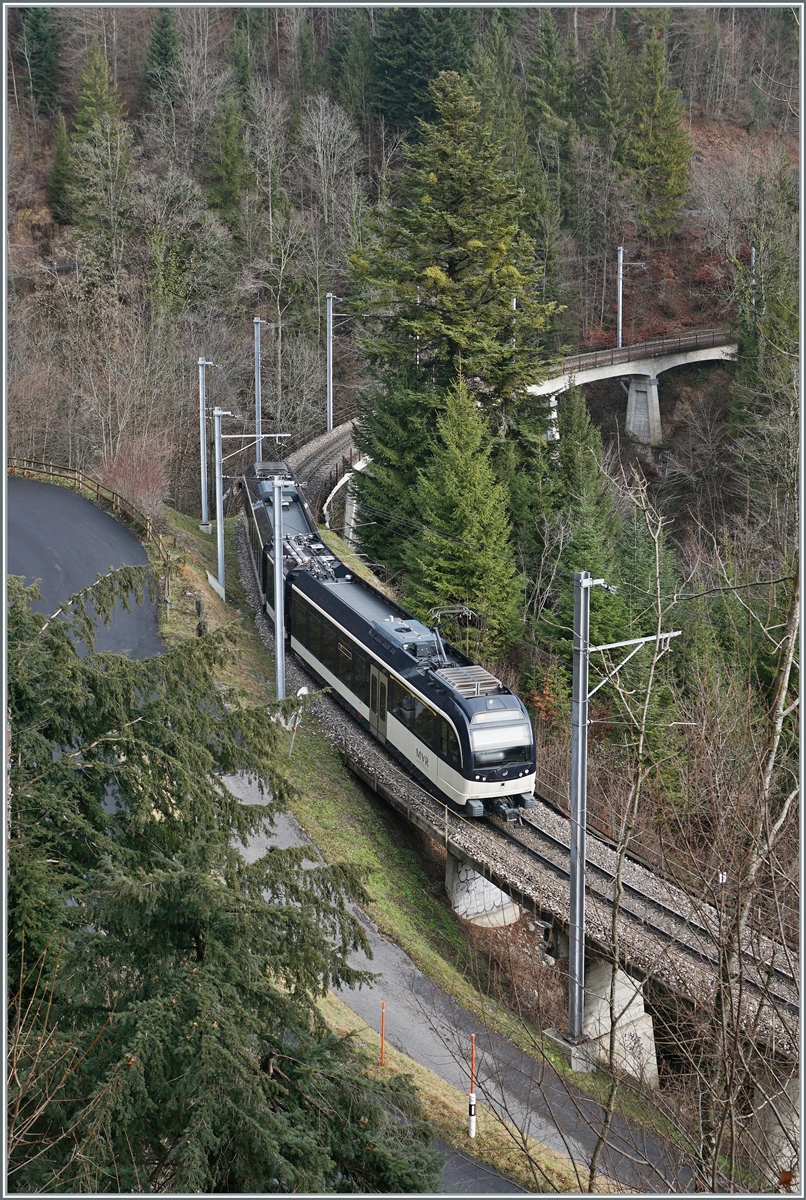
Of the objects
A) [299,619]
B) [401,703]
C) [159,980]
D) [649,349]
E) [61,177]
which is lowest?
[401,703]

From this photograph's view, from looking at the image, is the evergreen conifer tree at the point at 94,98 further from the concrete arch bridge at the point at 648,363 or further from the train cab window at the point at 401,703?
the train cab window at the point at 401,703

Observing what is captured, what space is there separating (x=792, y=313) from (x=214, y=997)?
37.4 m

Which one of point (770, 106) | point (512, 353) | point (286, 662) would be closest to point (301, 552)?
point (286, 662)

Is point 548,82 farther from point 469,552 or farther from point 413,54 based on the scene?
point 469,552

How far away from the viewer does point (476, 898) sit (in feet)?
61.6

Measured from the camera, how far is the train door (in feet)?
65.6

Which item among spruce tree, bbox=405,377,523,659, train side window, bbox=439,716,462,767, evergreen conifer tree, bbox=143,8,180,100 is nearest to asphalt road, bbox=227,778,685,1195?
train side window, bbox=439,716,462,767

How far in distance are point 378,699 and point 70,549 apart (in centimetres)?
1280

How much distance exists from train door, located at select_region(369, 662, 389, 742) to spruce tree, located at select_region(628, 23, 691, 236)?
50.3 metres

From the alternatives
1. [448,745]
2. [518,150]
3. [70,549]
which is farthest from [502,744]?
[518,150]

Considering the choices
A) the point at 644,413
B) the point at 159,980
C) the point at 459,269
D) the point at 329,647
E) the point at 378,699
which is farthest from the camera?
the point at 644,413

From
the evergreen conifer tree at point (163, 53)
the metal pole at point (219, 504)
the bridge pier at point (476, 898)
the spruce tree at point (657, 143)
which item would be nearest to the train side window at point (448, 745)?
the bridge pier at point (476, 898)

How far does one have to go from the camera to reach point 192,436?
152 feet

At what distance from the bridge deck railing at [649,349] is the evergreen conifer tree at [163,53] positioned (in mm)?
26600
